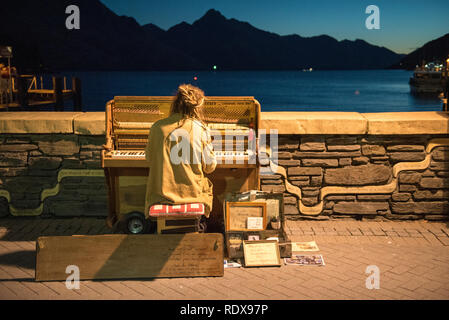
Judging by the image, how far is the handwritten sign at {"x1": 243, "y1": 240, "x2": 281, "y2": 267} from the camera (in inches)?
203

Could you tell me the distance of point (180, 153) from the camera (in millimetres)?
4781

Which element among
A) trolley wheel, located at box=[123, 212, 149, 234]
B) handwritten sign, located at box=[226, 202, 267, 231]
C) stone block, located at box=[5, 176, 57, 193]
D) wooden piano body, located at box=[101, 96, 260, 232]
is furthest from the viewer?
stone block, located at box=[5, 176, 57, 193]

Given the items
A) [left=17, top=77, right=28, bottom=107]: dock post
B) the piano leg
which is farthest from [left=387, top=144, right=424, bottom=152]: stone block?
[left=17, top=77, right=28, bottom=107]: dock post

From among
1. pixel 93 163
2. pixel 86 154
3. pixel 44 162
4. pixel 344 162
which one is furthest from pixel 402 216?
pixel 44 162

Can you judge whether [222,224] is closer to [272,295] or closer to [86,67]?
[272,295]

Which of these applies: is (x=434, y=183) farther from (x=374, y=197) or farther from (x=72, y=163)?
(x=72, y=163)

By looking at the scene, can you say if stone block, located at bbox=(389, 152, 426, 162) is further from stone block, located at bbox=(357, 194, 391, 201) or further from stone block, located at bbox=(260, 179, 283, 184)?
stone block, located at bbox=(260, 179, 283, 184)

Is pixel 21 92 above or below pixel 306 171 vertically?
above

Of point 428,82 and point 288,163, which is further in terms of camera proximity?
point 428,82

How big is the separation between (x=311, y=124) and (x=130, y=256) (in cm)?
281

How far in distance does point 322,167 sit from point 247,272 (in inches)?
82.2

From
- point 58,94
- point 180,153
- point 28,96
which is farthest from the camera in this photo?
point 28,96

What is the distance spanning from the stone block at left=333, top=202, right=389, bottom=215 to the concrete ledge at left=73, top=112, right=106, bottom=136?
3.18 meters

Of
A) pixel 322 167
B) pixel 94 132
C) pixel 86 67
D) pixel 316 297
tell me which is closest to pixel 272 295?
pixel 316 297
